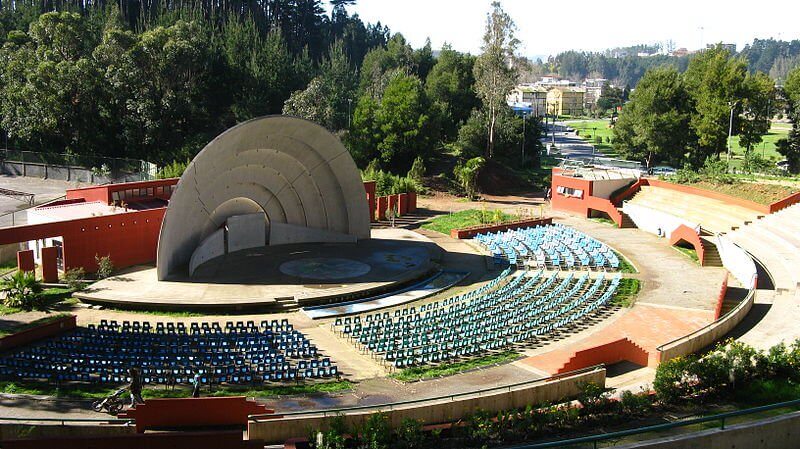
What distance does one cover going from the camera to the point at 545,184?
64688mm

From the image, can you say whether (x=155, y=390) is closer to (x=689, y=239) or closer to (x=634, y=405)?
(x=634, y=405)

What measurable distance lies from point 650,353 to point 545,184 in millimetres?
42363

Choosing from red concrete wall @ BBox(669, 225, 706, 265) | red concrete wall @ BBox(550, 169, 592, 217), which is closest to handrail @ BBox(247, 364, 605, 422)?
red concrete wall @ BBox(669, 225, 706, 265)

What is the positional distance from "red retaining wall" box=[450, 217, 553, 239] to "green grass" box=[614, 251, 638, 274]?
298 inches

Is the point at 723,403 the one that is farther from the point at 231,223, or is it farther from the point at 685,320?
the point at 231,223

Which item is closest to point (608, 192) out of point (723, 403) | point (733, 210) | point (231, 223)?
point (733, 210)

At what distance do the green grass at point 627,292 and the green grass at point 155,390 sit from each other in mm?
14634

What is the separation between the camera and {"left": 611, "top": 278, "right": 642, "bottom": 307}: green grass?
101ft

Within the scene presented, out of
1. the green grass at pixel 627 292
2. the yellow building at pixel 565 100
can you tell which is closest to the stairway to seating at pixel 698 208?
the green grass at pixel 627 292

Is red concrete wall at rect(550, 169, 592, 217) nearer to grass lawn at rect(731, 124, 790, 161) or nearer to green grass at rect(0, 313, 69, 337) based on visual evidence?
green grass at rect(0, 313, 69, 337)

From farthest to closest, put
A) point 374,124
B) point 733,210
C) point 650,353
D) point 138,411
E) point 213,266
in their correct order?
1. point 374,124
2. point 733,210
3. point 213,266
4. point 650,353
5. point 138,411

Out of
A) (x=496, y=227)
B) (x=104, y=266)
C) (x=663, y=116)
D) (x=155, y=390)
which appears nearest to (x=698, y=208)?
(x=496, y=227)

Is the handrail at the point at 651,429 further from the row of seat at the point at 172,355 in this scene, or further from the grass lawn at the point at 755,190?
the grass lawn at the point at 755,190

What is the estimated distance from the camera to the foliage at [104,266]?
102 ft
